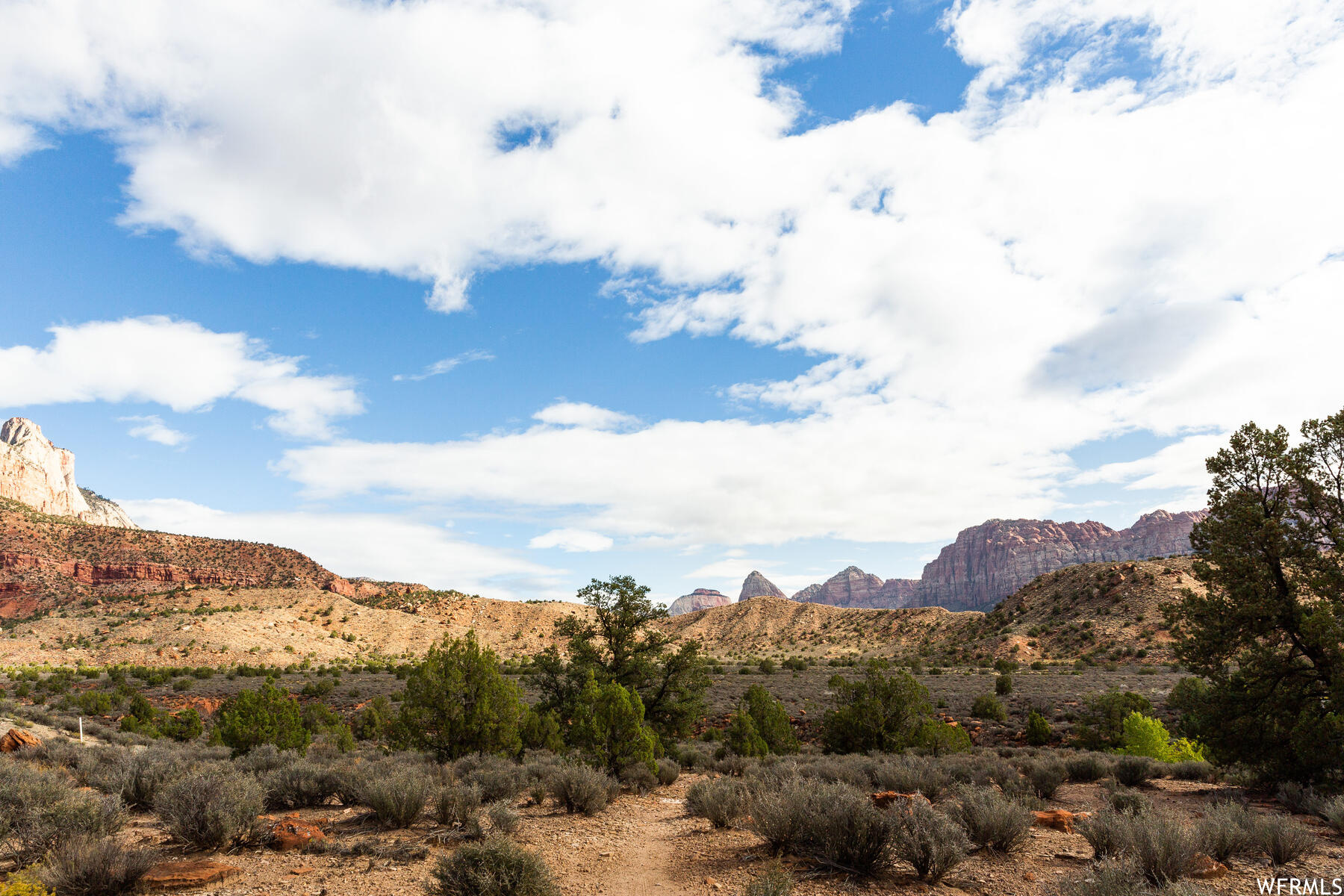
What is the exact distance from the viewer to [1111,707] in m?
22.3

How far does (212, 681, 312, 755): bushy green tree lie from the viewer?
17922 millimetres

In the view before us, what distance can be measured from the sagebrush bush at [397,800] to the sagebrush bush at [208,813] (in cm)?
168

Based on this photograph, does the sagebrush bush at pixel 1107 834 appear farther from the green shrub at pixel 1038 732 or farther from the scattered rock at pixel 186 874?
the green shrub at pixel 1038 732

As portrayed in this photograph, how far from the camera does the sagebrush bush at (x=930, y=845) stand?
7.18 m

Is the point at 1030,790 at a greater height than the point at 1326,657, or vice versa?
the point at 1326,657

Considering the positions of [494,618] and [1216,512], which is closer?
[1216,512]

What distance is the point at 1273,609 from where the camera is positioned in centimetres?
1163

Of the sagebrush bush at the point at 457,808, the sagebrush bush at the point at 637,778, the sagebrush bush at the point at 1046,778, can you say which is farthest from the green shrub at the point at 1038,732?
the sagebrush bush at the point at 457,808

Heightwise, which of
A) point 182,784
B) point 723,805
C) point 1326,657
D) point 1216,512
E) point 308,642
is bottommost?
point 308,642

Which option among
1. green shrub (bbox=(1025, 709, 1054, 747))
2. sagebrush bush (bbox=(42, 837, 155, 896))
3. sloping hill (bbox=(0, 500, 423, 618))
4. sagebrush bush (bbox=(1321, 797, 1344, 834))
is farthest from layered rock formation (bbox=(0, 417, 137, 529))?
sagebrush bush (bbox=(1321, 797, 1344, 834))

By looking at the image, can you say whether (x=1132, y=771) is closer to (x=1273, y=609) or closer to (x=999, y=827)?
(x=1273, y=609)

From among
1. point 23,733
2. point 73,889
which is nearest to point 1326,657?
point 73,889

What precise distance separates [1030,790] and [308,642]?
74.1 m

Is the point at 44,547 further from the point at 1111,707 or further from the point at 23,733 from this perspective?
the point at 1111,707
